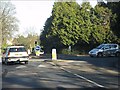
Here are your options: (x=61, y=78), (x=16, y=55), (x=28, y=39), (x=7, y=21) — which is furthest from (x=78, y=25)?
(x=28, y=39)

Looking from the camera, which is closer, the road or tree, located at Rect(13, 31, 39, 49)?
the road

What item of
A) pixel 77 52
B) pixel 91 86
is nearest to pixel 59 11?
pixel 77 52

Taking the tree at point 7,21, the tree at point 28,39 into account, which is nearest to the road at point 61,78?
the tree at point 7,21

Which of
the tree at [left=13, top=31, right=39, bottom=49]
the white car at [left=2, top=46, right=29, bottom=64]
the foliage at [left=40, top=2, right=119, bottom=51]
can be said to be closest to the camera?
the white car at [left=2, top=46, right=29, bottom=64]

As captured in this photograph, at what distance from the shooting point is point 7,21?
7175 centimetres

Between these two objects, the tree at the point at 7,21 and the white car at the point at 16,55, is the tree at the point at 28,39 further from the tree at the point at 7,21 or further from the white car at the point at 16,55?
the white car at the point at 16,55

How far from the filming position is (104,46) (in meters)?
41.4

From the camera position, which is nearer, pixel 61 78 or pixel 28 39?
pixel 61 78

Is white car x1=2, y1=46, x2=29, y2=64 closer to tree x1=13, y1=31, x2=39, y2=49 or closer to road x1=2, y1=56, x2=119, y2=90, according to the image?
road x1=2, y1=56, x2=119, y2=90

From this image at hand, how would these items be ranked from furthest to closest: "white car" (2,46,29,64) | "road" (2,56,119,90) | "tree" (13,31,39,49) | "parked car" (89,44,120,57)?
"tree" (13,31,39,49), "parked car" (89,44,120,57), "white car" (2,46,29,64), "road" (2,56,119,90)

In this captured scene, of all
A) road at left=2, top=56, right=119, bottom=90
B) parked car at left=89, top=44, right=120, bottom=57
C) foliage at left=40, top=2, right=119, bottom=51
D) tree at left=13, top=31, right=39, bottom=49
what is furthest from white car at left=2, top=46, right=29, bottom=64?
tree at left=13, top=31, right=39, bottom=49

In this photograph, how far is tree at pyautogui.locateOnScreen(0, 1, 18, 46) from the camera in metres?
71.1

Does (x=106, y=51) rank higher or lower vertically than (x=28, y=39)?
lower

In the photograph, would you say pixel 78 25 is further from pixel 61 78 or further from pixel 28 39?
pixel 28 39
